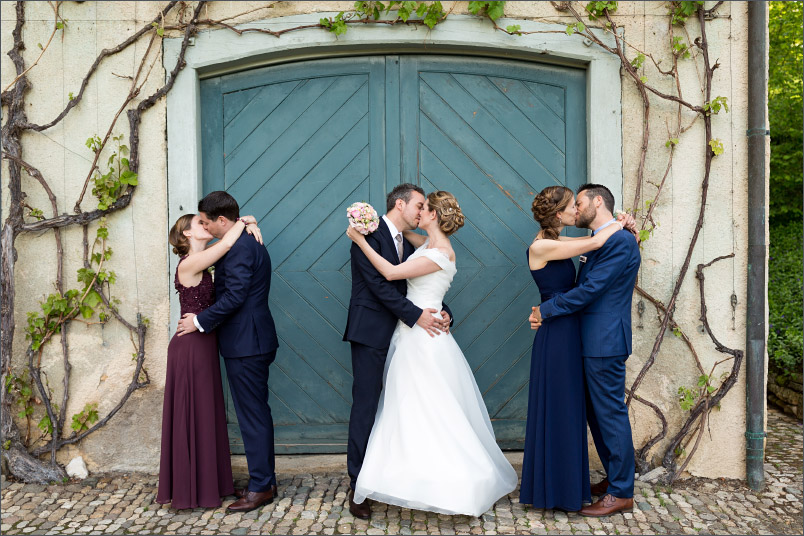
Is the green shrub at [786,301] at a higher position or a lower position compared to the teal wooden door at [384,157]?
lower

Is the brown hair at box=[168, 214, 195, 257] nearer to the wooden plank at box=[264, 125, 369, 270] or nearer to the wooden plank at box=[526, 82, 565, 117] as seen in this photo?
the wooden plank at box=[264, 125, 369, 270]

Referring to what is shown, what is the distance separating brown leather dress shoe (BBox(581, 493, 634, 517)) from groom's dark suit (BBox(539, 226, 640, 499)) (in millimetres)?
34

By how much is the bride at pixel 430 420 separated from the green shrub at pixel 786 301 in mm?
3953

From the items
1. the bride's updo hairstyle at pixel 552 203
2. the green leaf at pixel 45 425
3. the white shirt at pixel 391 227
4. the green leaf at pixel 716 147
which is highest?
the green leaf at pixel 716 147

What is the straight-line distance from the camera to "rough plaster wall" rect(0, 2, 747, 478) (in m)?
4.70

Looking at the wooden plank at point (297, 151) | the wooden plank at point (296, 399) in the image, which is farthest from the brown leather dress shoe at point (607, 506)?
the wooden plank at point (297, 151)

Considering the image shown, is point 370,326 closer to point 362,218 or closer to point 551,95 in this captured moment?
point 362,218

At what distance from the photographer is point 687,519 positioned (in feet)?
13.1

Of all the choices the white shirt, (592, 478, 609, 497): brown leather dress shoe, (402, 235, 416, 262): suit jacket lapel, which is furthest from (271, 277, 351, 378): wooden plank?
(592, 478, 609, 497): brown leather dress shoe

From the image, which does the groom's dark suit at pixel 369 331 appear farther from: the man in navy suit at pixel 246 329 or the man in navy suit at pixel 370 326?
the man in navy suit at pixel 246 329

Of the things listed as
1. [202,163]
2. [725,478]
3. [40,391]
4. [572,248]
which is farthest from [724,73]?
[40,391]

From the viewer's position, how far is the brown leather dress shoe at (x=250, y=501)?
13.3 ft

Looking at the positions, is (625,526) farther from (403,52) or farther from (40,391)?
(40,391)

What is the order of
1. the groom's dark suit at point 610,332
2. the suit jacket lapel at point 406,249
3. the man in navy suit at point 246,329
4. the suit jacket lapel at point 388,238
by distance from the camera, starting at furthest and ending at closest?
1. the suit jacket lapel at point 406,249
2. the suit jacket lapel at point 388,238
3. the man in navy suit at point 246,329
4. the groom's dark suit at point 610,332
